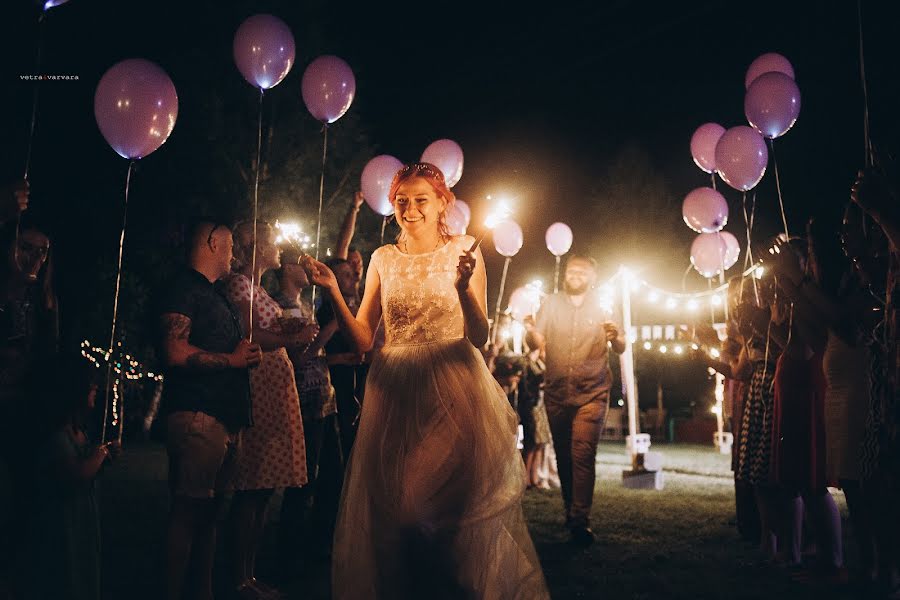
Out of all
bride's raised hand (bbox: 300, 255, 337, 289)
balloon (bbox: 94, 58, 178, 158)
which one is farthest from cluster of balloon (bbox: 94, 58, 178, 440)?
bride's raised hand (bbox: 300, 255, 337, 289)

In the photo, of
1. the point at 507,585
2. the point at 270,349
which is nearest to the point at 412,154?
the point at 270,349

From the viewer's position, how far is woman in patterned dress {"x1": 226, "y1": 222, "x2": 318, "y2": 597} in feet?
14.7

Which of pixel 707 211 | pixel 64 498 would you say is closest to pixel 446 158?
pixel 707 211

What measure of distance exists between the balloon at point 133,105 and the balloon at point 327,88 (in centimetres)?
238

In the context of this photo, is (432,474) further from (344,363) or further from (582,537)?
(582,537)

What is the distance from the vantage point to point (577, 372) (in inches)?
280

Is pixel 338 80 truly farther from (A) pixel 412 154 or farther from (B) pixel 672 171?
(B) pixel 672 171

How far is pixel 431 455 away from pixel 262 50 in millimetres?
4192

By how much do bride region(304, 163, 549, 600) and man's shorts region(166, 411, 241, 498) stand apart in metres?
0.76

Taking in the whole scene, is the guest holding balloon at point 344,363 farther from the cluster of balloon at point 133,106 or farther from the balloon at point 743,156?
the balloon at point 743,156

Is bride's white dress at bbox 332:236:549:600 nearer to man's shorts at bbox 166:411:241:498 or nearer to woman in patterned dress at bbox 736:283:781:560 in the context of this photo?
man's shorts at bbox 166:411:241:498

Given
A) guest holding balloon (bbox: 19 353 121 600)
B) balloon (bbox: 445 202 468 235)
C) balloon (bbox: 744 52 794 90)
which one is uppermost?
balloon (bbox: 744 52 794 90)

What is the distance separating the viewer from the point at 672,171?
3897 cm

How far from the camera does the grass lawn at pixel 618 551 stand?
4.66 meters
